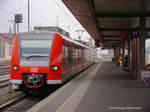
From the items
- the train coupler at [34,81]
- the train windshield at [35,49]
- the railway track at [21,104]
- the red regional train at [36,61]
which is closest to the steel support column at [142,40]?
the red regional train at [36,61]

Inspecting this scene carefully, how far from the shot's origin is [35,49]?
1176 cm

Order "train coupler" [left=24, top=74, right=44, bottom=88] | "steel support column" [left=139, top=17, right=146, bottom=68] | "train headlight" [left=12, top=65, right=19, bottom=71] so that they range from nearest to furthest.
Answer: "train coupler" [left=24, top=74, right=44, bottom=88] < "train headlight" [left=12, top=65, right=19, bottom=71] < "steel support column" [left=139, top=17, right=146, bottom=68]

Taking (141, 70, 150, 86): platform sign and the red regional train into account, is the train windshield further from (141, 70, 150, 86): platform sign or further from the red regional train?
(141, 70, 150, 86): platform sign

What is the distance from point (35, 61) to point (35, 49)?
0.61 m

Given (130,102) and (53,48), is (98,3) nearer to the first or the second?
(53,48)

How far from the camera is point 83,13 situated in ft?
47.1

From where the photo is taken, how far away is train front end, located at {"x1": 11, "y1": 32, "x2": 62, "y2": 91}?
36.6 feet

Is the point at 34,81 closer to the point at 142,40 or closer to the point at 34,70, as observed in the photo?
the point at 34,70

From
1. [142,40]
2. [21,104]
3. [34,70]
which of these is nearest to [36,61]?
[34,70]

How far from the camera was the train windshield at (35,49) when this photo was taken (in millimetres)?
11414

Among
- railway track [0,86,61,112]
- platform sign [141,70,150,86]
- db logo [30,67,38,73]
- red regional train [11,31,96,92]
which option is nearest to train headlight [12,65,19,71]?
red regional train [11,31,96,92]

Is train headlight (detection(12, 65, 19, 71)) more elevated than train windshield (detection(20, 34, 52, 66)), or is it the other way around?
train windshield (detection(20, 34, 52, 66))

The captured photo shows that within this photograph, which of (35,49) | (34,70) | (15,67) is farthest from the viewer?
(35,49)

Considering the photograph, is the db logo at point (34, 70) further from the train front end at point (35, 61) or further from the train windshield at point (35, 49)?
the train windshield at point (35, 49)
